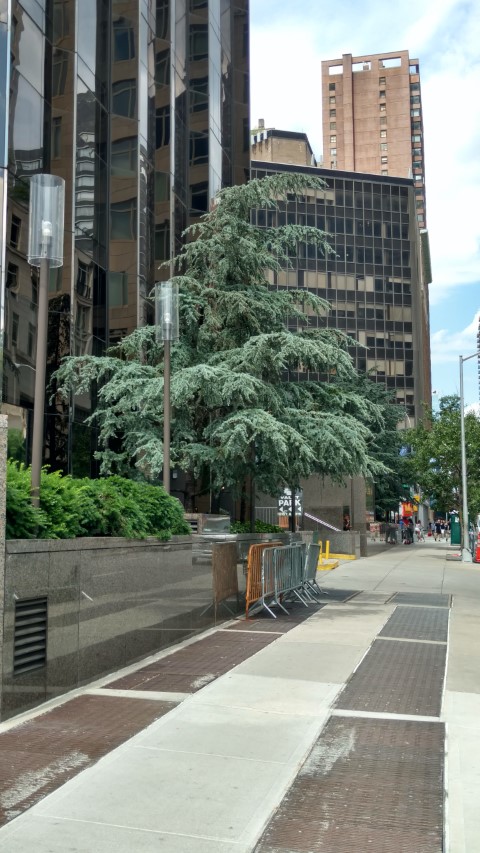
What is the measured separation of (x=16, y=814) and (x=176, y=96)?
87.1 ft

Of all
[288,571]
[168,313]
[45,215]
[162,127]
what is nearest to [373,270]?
[162,127]

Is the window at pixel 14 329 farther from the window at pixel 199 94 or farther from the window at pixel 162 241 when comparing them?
the window at pixel 199 94

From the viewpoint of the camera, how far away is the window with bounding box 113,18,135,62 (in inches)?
955

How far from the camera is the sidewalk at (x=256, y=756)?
466cm

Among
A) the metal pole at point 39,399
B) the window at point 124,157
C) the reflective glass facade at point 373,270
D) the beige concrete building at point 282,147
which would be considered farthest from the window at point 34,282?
the beige concrete building at point 282,147

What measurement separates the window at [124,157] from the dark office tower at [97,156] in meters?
0.03

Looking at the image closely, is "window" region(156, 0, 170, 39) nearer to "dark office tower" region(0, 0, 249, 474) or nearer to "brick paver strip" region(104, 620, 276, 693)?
"dark office tower" region(0, 0, 249, 474)

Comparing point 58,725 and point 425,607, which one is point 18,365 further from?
point 58,725

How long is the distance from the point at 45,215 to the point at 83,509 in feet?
9.80

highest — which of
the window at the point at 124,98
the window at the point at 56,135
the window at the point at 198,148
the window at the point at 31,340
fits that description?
the window at the point at 198,148

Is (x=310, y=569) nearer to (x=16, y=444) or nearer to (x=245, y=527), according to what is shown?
(x=245, y=527)

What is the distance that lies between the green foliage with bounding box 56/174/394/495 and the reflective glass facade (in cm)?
9565

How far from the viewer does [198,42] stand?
99.7 feet

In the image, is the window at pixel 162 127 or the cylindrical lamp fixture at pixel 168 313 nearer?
the cylindrical lamp fixture at pixel 168 313
